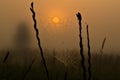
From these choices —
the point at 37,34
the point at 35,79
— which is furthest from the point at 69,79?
the point at 37,34

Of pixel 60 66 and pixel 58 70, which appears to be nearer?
pixel 58 70

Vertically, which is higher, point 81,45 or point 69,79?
point 81,45

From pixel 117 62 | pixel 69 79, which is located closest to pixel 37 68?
pixel 69 79

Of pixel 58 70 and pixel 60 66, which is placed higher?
pixel 58 70

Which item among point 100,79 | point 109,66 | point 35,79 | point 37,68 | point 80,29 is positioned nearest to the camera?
point 80,29

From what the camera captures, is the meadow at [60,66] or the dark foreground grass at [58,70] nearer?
the meadow at [60,66]

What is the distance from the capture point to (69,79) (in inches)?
Result: 363

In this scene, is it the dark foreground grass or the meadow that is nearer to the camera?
the meadow

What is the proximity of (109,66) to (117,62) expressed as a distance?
40cm

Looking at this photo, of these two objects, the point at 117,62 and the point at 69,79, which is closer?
the point at 69,79

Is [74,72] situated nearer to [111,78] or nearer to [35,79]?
[111,78]

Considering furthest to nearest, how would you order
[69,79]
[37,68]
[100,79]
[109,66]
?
[109,66]
[37,68]
[69,79]
[100,79]

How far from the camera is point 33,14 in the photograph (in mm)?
1192

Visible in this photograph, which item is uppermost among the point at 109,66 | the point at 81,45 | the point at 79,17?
the point at 79,17
